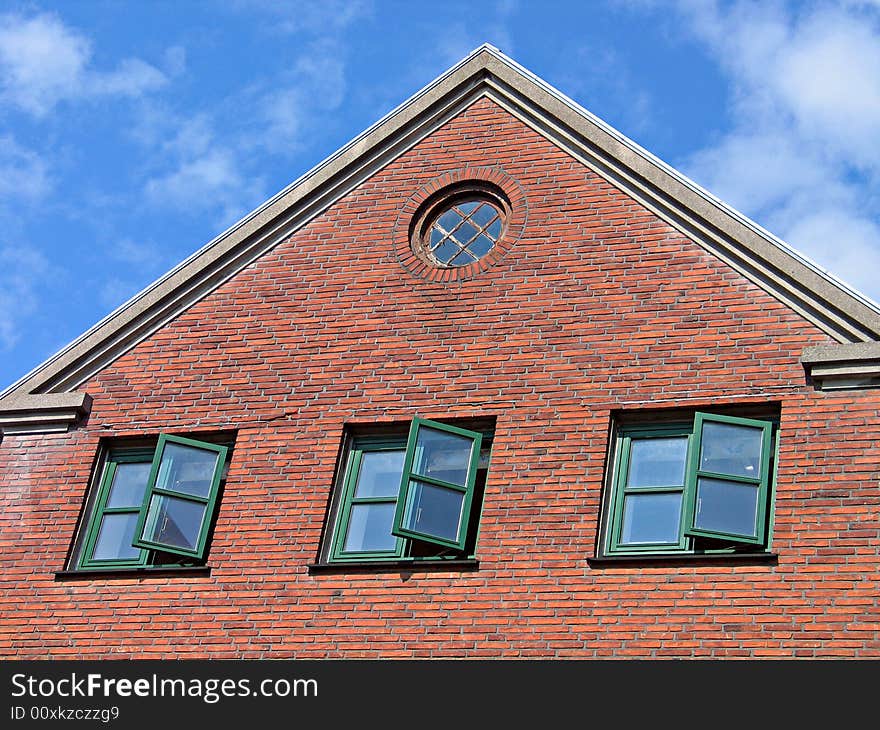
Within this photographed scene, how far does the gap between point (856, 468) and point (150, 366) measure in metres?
7.89

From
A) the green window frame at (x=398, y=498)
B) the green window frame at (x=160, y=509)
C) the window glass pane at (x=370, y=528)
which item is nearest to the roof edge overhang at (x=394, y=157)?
the green window frame at (x=160, y=509)

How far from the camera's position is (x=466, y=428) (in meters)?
15.1

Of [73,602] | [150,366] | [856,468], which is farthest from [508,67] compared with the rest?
[73,602]

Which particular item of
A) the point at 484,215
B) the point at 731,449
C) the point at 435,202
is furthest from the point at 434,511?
the point at 435,202

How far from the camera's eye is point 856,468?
13.4m

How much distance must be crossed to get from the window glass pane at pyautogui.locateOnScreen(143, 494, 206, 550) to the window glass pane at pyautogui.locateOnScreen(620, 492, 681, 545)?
4.45 metres

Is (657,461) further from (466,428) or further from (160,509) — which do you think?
(160,509)

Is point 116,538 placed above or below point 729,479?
below

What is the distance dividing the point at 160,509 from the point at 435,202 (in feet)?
15.6

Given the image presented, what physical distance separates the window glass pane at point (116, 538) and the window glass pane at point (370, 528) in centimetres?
233

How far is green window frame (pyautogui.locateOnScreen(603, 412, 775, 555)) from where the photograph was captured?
13.6 meters

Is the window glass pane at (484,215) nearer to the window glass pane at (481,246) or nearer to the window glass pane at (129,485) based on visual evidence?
the window glass pane at (481,246)

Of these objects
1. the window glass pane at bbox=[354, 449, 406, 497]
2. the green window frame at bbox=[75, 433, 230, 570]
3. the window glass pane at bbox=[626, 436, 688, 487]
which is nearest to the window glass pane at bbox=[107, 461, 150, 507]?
the green window frame at bbox=[75, 433, 230, 570]

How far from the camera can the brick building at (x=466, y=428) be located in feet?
44.1
